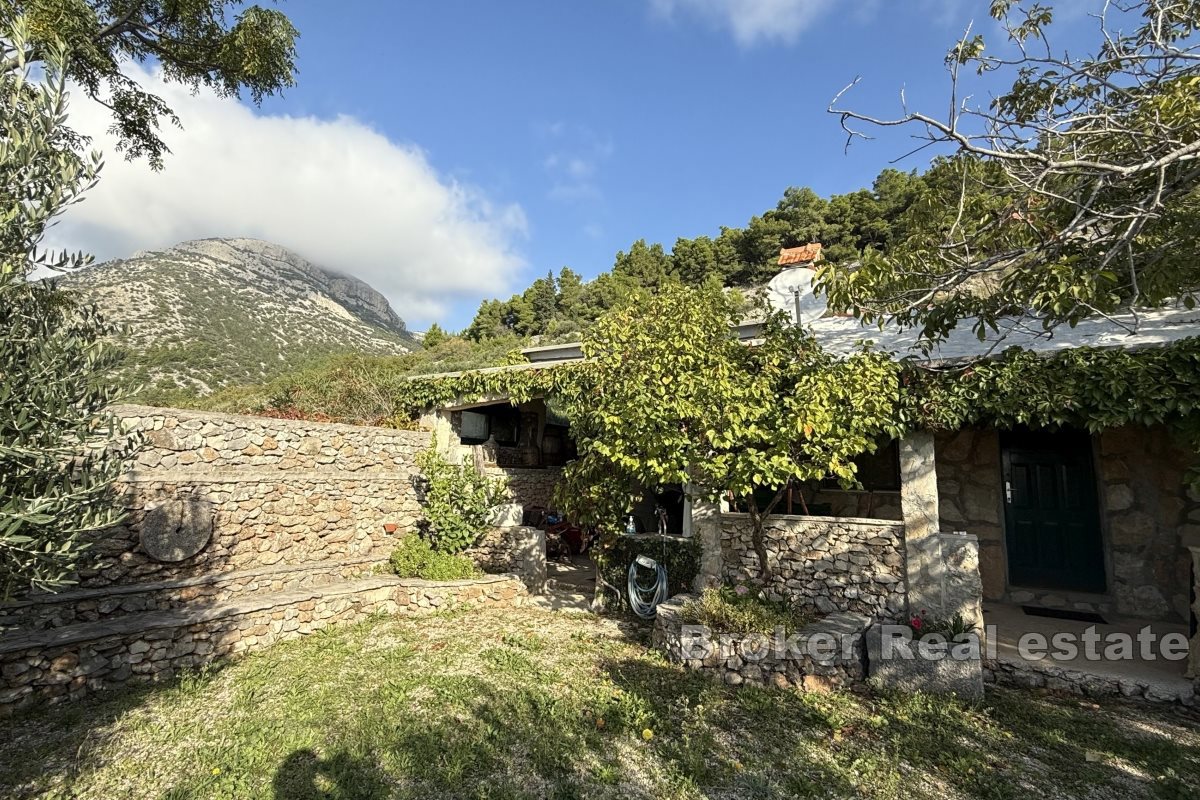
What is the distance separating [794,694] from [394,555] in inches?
255

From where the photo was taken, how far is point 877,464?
888cm

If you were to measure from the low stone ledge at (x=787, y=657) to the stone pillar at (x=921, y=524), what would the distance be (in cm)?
98

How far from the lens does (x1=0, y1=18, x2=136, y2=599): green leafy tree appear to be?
9.64 ft

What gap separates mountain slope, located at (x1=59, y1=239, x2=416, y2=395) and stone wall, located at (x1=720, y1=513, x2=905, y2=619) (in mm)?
20689

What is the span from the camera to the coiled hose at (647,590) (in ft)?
25.5

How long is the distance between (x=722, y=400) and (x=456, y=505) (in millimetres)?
5313

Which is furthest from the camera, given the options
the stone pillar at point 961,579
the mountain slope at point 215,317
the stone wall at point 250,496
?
the mountain slope at point 215,317

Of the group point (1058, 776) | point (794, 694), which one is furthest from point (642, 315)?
point (1058, 776)

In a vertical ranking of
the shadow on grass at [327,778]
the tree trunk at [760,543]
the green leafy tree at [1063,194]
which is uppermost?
the green leafy tree at [1063,194]

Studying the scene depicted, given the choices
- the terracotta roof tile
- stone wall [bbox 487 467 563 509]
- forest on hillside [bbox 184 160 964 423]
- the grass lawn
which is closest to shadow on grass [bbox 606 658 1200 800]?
the grass lawn

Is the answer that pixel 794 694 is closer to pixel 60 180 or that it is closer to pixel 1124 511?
pixel 1124 511

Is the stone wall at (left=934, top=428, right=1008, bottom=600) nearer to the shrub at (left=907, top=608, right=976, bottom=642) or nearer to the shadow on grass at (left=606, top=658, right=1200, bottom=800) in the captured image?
the shrub at (left=907, top=608, right=976, bottom=642)

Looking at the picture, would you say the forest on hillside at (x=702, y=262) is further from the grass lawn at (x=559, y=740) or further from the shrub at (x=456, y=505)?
the grass lawn at (x=559, y=740)

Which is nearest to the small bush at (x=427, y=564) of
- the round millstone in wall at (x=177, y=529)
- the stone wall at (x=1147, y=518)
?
the round millstone in wall at (x=177, y=529)
